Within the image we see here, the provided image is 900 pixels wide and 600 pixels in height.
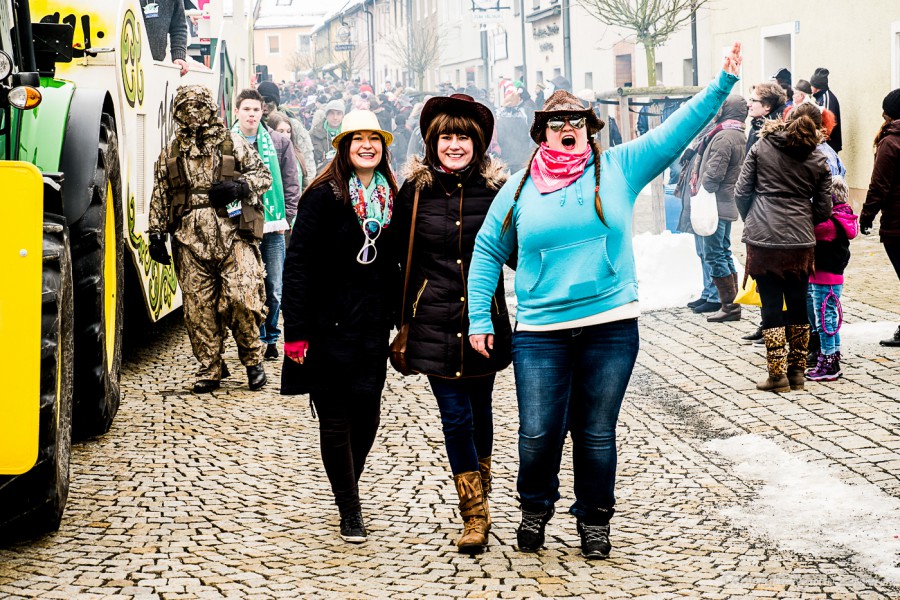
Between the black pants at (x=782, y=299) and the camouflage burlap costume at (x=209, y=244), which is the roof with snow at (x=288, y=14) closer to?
the camouflage burlap costume at (x=209, y=244)

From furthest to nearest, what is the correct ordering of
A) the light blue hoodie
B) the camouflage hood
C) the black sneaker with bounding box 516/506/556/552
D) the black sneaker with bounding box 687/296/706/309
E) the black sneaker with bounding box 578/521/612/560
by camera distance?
the black sneaker with bounding box 687/296/706/309, the camouflage hood, the black sneaker with bounding box 516/506/556/552, the black sneaker with bounding box 578/521/612/560, the light blue hoodie

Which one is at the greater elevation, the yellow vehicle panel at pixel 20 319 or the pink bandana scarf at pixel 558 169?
the pink bandana scarf at pixel 558 169

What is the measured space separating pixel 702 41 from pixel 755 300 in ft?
56.8

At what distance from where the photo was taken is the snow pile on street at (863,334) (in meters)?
9.82

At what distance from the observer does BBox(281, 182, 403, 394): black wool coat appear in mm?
5703

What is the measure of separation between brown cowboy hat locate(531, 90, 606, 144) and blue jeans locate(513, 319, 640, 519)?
73 cm

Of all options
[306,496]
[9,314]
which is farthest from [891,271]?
[9,314]

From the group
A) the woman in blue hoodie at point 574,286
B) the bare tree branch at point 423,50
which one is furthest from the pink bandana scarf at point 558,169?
the bare tree branch at point 423,50

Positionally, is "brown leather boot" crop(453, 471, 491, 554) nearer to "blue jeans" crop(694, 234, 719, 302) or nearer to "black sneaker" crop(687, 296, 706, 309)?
"blue jeans" crop(694, 234, 719, 302)

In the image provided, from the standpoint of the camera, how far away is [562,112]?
525cm

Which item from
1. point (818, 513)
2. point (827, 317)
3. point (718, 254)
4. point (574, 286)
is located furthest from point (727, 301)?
point (574, 286)

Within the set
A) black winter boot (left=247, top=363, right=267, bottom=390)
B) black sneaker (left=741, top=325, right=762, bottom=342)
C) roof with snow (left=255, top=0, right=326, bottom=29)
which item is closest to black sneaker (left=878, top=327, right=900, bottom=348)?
black sneaker (left=741, top=325, right=762, bottom=342)

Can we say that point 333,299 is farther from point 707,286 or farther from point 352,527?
point 707,286

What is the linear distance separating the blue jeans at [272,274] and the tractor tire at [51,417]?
4753 mm
